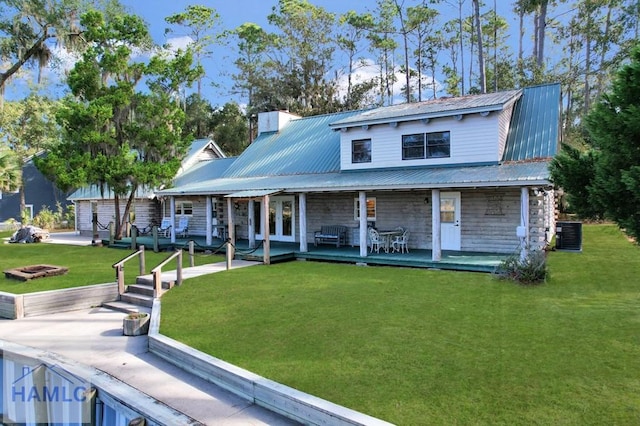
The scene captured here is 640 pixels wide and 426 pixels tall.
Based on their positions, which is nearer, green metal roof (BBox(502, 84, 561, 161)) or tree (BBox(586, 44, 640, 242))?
tree (BBox(586, 44, 640, 242))

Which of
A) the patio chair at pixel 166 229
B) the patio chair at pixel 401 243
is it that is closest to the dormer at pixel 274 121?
the patio chair at pixel 166 229

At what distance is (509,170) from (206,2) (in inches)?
1525

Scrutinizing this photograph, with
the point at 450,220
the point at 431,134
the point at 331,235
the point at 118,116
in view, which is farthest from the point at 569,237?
the point at 118,116

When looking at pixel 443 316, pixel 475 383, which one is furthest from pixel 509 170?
pixel 475 383

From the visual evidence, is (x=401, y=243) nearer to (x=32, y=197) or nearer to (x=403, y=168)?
(x=403, y=168)

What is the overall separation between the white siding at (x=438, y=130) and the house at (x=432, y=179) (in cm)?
3

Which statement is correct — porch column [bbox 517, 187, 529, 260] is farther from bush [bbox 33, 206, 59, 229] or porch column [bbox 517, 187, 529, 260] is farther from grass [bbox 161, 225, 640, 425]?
bush [bbox 33, 206, 59, 229]

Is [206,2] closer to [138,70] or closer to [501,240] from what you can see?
[138,70]

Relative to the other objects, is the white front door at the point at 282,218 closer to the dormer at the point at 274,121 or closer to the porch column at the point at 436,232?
the dormer at the point at 274,121

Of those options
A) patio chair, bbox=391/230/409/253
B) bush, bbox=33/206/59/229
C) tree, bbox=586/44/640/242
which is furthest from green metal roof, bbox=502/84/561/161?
bush, bbox=33/206/59/229

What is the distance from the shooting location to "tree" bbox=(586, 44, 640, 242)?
398 cm

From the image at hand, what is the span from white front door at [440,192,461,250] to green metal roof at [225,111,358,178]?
479cm

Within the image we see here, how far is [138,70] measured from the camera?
21016mm

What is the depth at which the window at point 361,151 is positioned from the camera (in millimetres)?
15992
